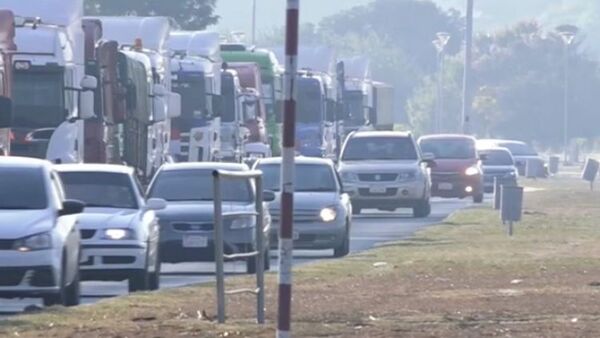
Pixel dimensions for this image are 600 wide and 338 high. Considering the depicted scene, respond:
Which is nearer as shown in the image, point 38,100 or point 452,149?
point 38,100

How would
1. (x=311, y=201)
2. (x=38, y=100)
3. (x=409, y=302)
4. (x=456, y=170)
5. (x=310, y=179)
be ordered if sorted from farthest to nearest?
(x=456, y=170)
(x=310, y=179)
(x=311, y=201)
(x=38, y=100)
(x=409, y=302)

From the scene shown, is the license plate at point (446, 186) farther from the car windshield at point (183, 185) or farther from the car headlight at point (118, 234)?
the car headlight at point (118, 234)

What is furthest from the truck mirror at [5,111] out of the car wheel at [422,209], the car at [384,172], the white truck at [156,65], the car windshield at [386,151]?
the car wheel at [422,209]

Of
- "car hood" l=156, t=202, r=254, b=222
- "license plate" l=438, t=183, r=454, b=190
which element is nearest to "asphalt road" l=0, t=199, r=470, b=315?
"license plate" l=438, t=183, r=454, b=190

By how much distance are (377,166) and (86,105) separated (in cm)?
1219

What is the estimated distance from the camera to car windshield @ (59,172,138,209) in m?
26.1

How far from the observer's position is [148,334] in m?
17.8

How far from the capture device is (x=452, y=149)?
179ft

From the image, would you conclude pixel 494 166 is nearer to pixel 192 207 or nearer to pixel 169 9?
pixel 169 9

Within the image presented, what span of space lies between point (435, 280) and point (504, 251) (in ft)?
24.1

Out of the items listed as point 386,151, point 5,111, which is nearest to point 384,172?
point 386,151

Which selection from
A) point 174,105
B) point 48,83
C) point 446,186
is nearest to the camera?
point 48,83

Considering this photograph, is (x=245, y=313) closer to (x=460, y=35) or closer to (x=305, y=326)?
(x=305, y=326)

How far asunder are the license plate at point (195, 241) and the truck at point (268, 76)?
2492 cm
